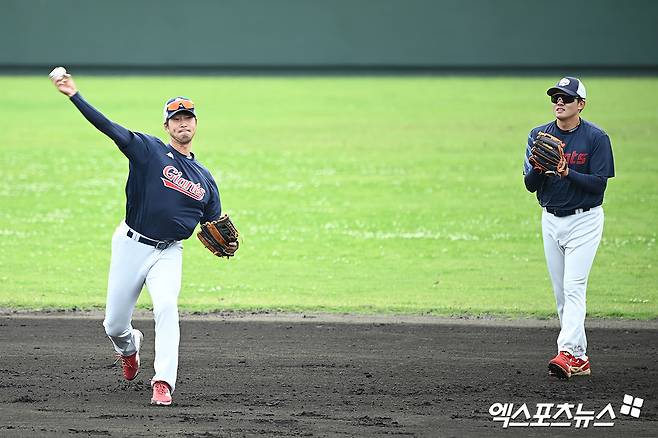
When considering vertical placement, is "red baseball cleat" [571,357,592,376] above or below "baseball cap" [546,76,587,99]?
below

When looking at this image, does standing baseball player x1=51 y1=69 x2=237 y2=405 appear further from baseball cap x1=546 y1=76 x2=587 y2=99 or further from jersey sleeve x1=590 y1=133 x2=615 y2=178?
jersey sleeve x1=590 y1=133 x2=615 y2=178

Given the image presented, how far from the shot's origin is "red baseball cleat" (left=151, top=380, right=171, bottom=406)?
275 inches

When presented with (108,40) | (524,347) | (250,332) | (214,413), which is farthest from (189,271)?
(108,40)

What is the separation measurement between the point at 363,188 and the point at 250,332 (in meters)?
9.21

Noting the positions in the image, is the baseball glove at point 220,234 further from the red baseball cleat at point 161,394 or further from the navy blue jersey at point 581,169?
the navy blue jersey at point 581,169

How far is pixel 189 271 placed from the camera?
42.0 feet

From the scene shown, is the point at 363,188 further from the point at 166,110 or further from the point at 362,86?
the point at 362,86

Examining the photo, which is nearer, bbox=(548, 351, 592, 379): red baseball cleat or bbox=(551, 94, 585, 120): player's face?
bbox=(548, 351, 592, 379): red baseball cleat

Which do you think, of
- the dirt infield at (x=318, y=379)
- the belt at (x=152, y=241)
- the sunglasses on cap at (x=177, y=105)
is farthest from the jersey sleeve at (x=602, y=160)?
the belt at (x=152, y=241)

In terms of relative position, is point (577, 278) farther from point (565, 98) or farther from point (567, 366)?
point (565, 98)

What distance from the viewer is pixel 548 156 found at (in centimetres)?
762

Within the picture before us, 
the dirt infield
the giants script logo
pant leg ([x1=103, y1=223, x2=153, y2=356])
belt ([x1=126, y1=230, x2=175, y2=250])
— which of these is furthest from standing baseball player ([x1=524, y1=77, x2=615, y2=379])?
pant leg ([x1=103, y1=223, x2=153, y2=356])

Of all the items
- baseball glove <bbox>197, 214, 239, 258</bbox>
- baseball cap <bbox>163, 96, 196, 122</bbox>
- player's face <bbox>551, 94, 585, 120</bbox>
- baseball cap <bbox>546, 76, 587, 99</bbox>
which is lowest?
baseball glove <bbox>197, 214, 239, 258</bbox>

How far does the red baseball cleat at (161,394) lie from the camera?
6996mm
